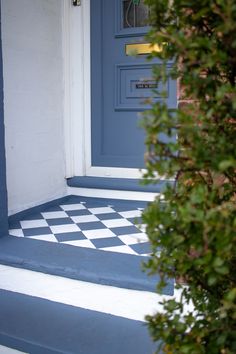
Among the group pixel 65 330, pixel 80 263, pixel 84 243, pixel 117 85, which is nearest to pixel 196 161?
pixel 65 330

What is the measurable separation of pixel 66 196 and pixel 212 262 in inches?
131

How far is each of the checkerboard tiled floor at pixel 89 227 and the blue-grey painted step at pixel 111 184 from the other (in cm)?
17

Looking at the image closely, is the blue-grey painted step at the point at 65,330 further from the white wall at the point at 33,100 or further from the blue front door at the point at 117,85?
the blue front door at the point at 117,85

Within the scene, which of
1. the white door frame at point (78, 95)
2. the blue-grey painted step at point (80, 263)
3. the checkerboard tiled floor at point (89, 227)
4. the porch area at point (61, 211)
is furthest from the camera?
the white door frame at point (78, 95)

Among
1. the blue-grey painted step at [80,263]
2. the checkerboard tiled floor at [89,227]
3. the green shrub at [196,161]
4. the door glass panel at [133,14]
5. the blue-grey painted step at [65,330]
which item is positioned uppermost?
the door glass panel at [133,14]

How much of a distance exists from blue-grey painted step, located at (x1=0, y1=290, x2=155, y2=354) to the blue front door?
6.40 ft

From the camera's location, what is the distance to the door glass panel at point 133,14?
3.79 meters

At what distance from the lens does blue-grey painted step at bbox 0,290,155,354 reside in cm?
198

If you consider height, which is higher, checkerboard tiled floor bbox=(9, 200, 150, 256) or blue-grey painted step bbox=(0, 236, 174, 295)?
checkerboard tiled floor bbox=(9, 200, 150, 256)

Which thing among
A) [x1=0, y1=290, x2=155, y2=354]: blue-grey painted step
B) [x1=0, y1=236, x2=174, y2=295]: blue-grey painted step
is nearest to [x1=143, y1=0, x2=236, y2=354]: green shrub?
[x1=0, y1=290, x2=155, y2=354]: blue-grey painted step

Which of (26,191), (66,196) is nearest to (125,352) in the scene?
(26,191)

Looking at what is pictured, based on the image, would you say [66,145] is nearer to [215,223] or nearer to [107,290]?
[107,290]

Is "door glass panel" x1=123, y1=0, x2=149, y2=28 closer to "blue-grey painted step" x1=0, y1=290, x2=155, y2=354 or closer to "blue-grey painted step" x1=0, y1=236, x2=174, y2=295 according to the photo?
"blue-grey painted step" x1=0, y1=236, x2=174, y2=295

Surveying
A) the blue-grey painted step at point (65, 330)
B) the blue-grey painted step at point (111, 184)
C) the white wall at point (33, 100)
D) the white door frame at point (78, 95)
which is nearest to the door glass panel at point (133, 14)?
the white door frame at point (78, 95)
